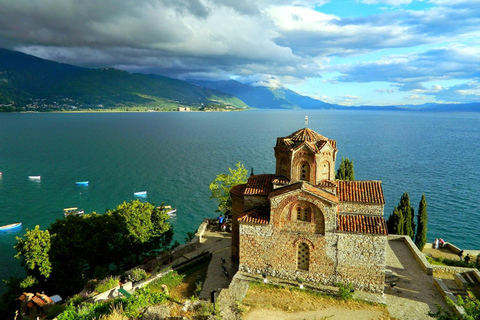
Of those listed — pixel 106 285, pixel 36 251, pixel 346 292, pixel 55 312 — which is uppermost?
pixel 346 292

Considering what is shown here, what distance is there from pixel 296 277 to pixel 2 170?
82.0m

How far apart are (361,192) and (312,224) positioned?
509 cm

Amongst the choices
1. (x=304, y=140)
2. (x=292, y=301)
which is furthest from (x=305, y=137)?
(x=292, y=301)

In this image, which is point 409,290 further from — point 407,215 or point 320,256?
point 407,215

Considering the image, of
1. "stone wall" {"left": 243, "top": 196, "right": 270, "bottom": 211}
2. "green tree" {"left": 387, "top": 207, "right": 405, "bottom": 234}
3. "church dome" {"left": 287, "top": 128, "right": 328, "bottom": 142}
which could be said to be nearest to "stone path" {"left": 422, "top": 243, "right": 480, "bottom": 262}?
"green tree" {"left": 387, "top": 207, "right": 405, "bottom": 234}

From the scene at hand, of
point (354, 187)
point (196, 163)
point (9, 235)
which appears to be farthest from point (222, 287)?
point (196, 163)

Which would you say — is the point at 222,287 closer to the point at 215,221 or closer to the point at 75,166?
the point at 215,221

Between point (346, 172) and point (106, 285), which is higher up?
point (346, 172)

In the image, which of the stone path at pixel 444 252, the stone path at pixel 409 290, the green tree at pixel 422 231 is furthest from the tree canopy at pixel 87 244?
the stone path at pixel 444 252

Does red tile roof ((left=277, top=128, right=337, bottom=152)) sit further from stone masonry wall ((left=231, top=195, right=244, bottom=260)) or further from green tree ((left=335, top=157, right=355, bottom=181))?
green tree ((left=335, top=157, right=355, bottom=181))

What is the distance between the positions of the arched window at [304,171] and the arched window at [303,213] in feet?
9.63

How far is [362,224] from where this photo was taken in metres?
21.2

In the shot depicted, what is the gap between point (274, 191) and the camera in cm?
2272

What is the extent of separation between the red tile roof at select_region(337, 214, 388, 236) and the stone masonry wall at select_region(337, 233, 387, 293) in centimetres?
35
